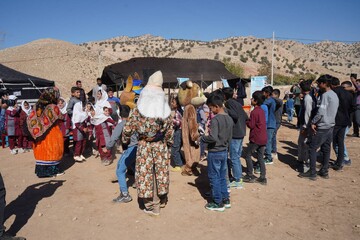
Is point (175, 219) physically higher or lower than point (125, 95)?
lower

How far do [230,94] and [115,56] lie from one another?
1910 inches

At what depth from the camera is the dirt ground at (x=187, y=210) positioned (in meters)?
3.91

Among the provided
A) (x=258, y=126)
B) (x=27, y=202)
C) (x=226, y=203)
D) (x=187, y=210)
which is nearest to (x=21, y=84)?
(x=27, y=202)

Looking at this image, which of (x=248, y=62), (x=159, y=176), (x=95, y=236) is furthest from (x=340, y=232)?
(x=248, y=62)

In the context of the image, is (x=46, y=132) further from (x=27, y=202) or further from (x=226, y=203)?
(x=226, y=203)

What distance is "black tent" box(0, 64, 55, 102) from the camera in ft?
37.8

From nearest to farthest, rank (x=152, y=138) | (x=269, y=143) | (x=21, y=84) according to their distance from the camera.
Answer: (x=152, y=138) → (x=269, y=143) → (x=21, y=84)

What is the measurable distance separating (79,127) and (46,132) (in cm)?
132

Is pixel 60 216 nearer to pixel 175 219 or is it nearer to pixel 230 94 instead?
pixel 175 219

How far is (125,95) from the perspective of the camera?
5.88m

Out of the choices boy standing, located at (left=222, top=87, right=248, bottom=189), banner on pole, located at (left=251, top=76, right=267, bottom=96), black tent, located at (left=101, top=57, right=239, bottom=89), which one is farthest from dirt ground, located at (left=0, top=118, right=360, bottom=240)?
banner on pole, located at (left=251, top=76, right=267, bottom=96)

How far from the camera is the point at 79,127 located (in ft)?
23.7

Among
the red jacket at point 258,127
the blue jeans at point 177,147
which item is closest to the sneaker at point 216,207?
the red jacket at point 258,127

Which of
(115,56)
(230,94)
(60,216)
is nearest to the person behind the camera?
(60,216)
